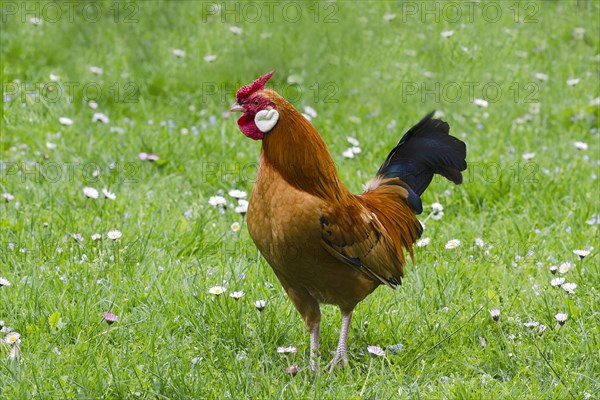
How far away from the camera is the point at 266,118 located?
3484mm

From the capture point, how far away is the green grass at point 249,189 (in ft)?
12.2

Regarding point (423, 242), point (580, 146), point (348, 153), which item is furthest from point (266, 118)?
point (580, 146)

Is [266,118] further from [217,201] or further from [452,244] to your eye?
[217,201]

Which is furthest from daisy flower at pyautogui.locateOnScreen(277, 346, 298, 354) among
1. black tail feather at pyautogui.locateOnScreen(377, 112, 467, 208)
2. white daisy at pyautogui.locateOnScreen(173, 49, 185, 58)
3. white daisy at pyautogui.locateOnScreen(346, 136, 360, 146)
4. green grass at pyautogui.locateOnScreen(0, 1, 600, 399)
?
white daisy at pyautogui.locateOnScreen(173, 49, 185, 58)

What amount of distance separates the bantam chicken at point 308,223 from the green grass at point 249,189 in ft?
1.09

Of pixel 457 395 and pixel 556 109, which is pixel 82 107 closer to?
pixel 556 109

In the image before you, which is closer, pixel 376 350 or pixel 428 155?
pixel 376 350

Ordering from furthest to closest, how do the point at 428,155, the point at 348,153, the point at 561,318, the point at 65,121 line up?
1. the point at 65,121
2. the point at 348,153
3. the point at 428,155
4. the point at 561,318

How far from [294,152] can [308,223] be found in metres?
0.31

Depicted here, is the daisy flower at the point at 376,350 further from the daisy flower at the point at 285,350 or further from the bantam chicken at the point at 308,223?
the daisy flower at the point at 285,350

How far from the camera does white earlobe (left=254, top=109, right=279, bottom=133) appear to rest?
3479 mm

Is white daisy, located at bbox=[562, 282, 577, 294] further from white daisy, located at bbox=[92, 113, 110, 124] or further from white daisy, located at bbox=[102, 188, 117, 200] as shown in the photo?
white daisy, located at bbox=[92, 113, 110, 124]

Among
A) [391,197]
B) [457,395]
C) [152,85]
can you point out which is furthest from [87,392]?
[152,85]

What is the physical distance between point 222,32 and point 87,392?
5.37 m
